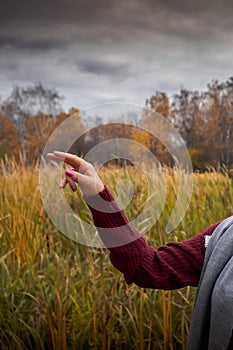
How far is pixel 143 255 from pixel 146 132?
2.06 ft

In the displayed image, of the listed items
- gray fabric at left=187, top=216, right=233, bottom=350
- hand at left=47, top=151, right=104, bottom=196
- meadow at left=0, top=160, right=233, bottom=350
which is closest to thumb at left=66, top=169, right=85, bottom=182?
hand at left=47, top=151, right=104, bottom=196

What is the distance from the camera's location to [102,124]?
5.28 ft

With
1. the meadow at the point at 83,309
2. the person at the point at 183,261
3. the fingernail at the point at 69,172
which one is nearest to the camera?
→ the fingernail at the point at 69,172

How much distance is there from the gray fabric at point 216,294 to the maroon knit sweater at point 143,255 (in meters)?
0.05

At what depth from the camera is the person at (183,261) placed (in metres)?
1.29

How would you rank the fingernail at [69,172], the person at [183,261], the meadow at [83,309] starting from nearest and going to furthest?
the fingernail at [69,172] < the person at [183,261] < the meadow at [83,309]

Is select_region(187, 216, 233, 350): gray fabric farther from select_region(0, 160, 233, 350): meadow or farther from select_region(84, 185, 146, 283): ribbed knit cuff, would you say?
select_region(0, 160, 233, 350): meadow

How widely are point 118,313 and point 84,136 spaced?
3.22 ft

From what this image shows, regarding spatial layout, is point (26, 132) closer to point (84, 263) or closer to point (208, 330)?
point (84, 263)

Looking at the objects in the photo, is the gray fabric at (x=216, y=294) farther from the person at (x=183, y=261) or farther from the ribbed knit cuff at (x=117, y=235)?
the ribbed knit cuff at (x=117, y=235)

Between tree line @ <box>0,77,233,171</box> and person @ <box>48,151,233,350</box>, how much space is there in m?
0.21

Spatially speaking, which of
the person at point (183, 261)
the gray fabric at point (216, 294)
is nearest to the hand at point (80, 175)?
the person at point (183, 261)

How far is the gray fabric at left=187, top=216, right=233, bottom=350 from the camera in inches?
51.3

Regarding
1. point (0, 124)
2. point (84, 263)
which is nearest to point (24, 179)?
point (84, 263)
